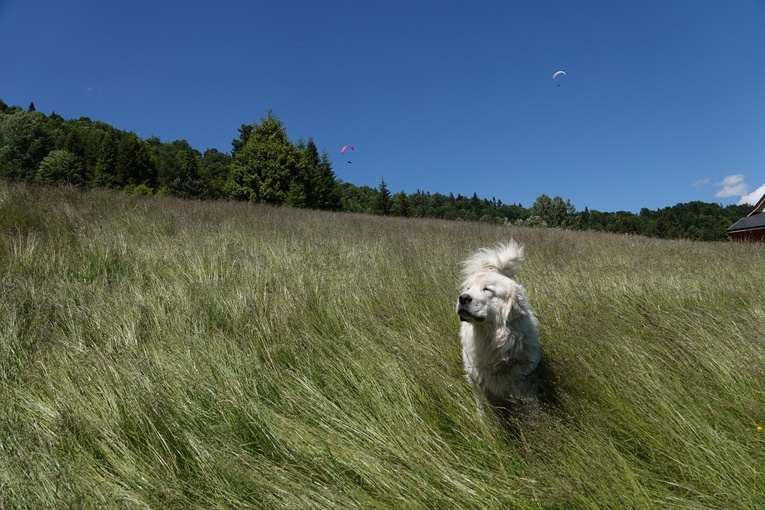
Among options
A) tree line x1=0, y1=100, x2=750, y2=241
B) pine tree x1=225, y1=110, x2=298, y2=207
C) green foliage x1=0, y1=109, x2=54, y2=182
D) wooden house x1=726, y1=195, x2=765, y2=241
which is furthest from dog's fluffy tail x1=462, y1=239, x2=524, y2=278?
green foliage x1=0, y1=109, x2=54, y2=182

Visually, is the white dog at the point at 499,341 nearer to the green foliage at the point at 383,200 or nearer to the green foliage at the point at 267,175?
the green foliage at the point at 267,175

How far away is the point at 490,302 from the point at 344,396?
3.44ft

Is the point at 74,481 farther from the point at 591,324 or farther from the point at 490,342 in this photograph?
the point at 591,324

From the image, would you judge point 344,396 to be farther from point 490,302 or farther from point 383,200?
point 383,200

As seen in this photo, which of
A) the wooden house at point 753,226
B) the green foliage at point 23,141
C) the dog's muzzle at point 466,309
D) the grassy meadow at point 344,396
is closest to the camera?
the grassy meadow at point 344,396

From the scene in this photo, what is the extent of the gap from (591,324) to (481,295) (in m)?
1.04

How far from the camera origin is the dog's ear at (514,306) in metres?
2.42

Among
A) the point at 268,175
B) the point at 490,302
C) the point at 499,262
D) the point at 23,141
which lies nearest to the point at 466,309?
the point at 490,302

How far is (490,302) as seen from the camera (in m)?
2.40

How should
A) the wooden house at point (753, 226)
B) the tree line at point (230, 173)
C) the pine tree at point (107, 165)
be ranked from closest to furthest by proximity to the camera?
the wooden house at point (753, 226)
the tree line at point (230, 173)
the pine tree at point (107, 165)

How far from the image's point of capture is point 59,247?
4410 mm

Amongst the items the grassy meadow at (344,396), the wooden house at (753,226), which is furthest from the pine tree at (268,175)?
the wooden house at (753,226)

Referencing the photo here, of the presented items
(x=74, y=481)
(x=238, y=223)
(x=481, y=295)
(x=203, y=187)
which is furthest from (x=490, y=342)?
(x=203, y=187)

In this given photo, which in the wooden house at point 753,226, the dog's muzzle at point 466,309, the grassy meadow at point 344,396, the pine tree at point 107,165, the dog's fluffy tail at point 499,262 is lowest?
the grassy meadow at point 344,396
